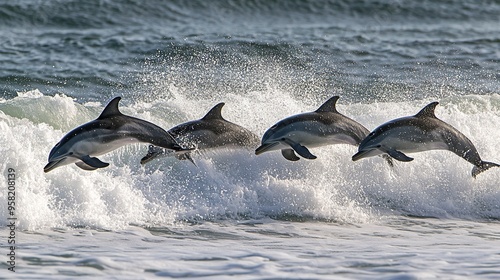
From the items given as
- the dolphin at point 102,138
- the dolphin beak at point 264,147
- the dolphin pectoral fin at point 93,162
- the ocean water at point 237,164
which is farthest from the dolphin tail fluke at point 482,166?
the dolphin pectoral fin at point 93,162

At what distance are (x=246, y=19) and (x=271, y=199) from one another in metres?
13.5

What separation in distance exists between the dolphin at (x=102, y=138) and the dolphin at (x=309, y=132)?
3.92 feet

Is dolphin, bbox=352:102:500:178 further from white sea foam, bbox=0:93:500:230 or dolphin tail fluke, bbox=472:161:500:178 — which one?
white sea foam, bbox=0:93:500:230

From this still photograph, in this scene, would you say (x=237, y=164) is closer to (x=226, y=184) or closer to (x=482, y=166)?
(x=226, y=184)

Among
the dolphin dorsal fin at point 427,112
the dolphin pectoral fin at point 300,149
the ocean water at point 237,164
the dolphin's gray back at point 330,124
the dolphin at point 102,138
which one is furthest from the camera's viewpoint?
the dolphin dorsal fin at point 427,112

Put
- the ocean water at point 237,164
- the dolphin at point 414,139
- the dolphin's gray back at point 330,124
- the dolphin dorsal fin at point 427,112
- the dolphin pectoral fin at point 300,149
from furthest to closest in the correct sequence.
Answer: the dolphin dorsal fin at point 427,112 → the dolphin's gray back at point 330,124 → the dolphin at point 414,139 → the dolphin pectoral fin at point 300,149 → the ocean water at point 237,164

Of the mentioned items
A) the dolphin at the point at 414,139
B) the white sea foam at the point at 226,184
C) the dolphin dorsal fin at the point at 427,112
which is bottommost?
the white sea foam at the point at 226,184

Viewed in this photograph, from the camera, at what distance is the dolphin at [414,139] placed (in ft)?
36.4

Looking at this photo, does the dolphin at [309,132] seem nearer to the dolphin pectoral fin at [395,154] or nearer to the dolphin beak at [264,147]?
the dolphin beak at [264,147]

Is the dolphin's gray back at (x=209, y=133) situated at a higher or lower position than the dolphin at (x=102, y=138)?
higher

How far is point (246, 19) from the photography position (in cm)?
2517

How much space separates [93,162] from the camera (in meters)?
9.99

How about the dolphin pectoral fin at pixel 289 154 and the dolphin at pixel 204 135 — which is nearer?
the dolphin at pixel 204 135

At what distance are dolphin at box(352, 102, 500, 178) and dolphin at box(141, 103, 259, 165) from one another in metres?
1.64
